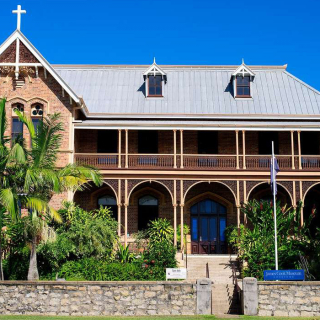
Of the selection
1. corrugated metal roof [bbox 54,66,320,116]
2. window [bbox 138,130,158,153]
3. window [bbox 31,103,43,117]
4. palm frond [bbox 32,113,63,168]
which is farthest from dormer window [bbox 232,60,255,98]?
palm frond [bbox 32,113,63,168]

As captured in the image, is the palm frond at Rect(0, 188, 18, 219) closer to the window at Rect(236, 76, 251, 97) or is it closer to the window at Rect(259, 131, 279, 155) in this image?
the window at Rect(259, 131, 279, 155)

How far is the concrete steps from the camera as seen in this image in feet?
65.8

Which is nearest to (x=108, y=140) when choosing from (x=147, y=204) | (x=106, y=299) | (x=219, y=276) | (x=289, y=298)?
(x=147, y=204)

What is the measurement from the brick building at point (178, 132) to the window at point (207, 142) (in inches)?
2.0

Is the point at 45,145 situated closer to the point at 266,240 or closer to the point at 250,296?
the point at 250,296

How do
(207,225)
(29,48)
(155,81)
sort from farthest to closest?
(155,81) → (207,225) → (29,48)

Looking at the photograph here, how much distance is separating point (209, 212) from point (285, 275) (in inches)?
475

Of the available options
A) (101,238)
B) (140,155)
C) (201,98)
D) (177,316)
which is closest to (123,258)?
(101,238)

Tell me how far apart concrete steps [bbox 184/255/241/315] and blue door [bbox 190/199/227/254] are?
9.40 feet

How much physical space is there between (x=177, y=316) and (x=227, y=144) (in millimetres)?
14500

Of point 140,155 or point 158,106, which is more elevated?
point 158,106

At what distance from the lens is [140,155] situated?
29391 millimetres

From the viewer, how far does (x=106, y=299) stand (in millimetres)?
18531

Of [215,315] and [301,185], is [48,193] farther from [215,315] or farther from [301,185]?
[301,185]
